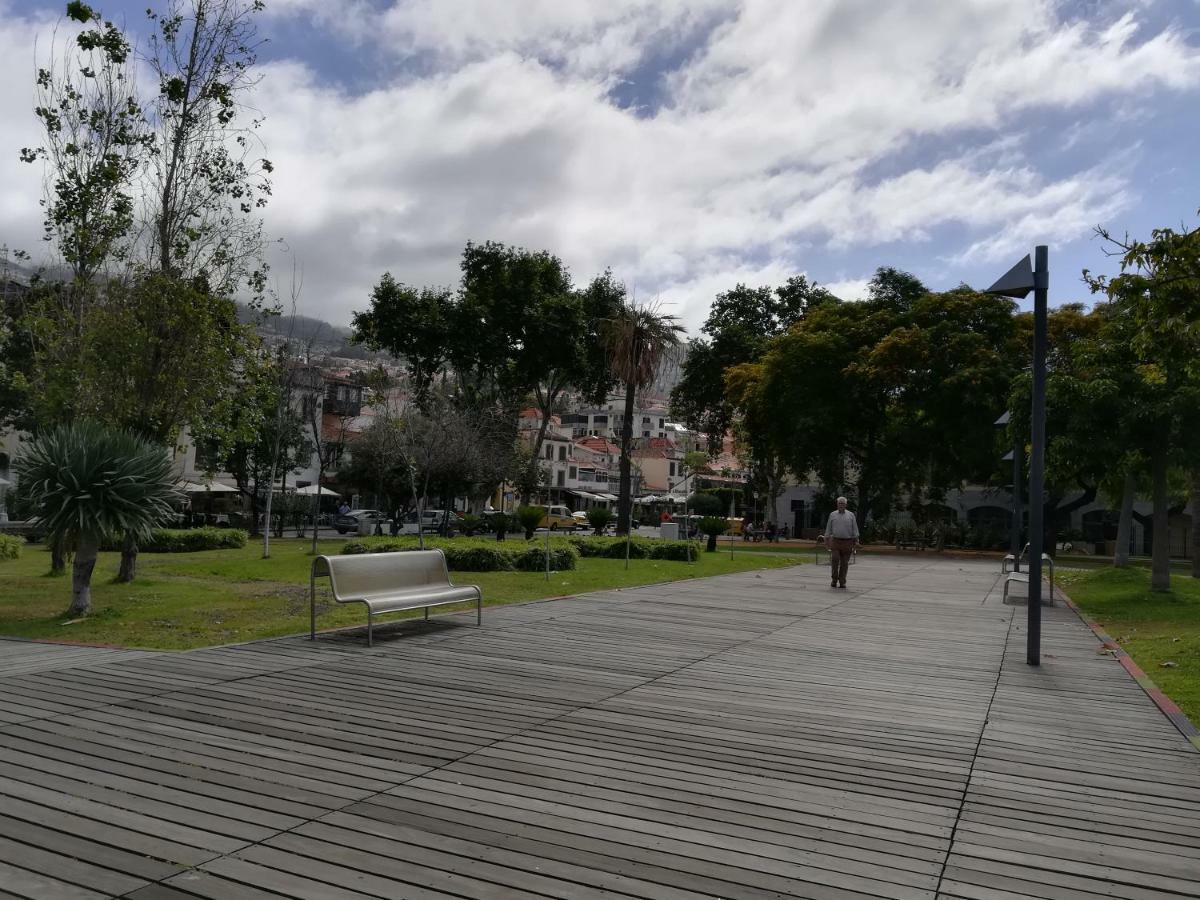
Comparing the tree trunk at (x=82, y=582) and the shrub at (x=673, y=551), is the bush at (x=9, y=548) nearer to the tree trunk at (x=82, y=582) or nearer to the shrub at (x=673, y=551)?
the tree trunk at (x=82, y=582)

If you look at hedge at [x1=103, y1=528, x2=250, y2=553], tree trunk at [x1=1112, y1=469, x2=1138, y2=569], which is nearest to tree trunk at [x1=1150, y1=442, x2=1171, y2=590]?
tree trunk at [x1=1112, y1=469, x2=1138, y2=569]

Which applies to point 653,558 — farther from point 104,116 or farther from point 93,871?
point 93,871

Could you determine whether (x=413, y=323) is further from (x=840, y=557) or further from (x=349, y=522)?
(x=840, y=557)

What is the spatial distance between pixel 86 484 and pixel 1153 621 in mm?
13663

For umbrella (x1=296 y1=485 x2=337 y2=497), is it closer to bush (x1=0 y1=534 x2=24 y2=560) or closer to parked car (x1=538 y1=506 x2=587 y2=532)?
parked car (x1=538 y1=506 x2=587 y2=532)

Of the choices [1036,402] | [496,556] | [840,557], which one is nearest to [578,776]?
[1036,402]

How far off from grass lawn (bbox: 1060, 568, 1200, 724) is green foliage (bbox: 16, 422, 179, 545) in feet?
33.8

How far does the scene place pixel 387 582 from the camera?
9844mm

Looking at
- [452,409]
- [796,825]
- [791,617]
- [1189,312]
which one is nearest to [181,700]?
[796,825]

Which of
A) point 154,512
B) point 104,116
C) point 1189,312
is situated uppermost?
point 104,116

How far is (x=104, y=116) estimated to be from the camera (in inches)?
680

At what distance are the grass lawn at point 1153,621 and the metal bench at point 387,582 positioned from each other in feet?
21.5

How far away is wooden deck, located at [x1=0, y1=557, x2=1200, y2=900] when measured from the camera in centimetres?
371

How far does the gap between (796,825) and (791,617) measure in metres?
8.39
